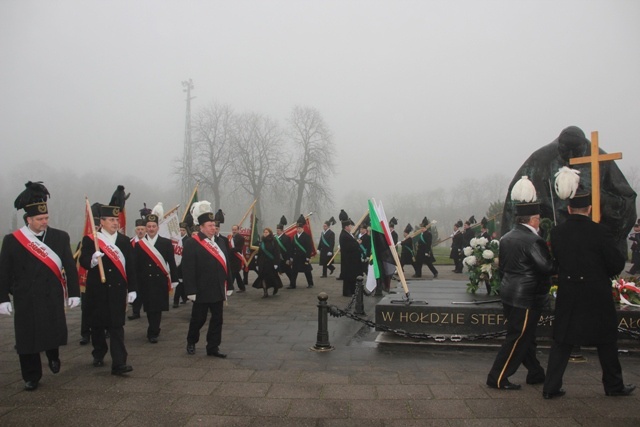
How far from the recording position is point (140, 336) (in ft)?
24.8

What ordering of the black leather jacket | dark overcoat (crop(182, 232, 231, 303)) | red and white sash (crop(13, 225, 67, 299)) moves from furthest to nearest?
dark overcoat (crop(182, 232, 231, 303)) < red and white sash (crop(13, 225, 67, 299)) < the black leather jacket

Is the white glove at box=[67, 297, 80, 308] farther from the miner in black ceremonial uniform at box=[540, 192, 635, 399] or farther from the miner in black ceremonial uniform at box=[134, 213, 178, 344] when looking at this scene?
the miner in black ceremonial uniform at box=[540, 192, 635, 399]

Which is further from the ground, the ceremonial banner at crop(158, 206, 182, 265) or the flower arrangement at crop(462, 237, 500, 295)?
the ceremonial banner at crop(158, 206, 182, 265)

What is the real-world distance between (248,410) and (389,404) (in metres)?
1.27

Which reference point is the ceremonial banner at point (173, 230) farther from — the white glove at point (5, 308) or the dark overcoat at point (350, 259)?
the white glove at point (5, 308)

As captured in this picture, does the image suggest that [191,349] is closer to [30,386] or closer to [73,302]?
[73,302]

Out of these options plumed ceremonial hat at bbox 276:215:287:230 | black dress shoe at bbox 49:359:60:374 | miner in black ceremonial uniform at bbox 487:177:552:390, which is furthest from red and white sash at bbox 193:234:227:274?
plumed ceremonial hat at bbox 276:215:287:230

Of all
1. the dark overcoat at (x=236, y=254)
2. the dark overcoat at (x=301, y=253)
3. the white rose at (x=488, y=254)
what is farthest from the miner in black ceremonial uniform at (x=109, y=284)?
the dark overcoat at (x=301, y=253)

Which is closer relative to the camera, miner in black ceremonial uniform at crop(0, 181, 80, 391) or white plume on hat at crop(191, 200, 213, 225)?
miner in black ceremonial uniform at crop(0, 181, 80, 391)

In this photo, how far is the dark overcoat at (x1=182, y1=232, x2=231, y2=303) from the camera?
615 centimetres

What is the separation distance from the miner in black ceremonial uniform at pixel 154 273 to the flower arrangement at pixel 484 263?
4838 millimetres

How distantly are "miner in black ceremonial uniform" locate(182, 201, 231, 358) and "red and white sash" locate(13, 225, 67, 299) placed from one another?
1498mm

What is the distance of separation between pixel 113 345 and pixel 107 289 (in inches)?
25.8

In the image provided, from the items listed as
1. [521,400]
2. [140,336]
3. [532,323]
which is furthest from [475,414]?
[140,336]
